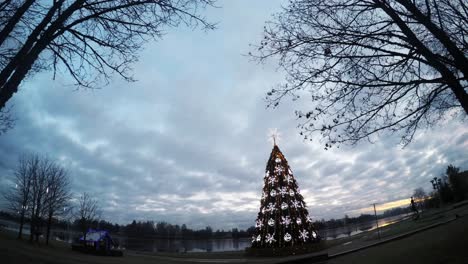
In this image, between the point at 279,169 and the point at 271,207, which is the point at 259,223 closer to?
the point at 271,207

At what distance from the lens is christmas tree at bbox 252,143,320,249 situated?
19188 millimetres

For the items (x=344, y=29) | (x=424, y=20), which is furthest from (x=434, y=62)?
(x=344, y=29)

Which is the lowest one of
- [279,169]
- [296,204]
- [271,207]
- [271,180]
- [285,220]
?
[285,220]

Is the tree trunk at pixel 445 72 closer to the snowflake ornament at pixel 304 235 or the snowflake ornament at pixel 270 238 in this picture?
the snowflake ornament at pixel 304 235

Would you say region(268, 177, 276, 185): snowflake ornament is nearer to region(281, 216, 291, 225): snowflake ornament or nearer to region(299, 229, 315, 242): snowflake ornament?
region(281, 216, 291, 225): snowflake ornament

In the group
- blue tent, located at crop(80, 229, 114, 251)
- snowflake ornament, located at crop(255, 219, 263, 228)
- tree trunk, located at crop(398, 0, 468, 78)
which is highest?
tree trunk, located at crop(398, 0, 468, 78)

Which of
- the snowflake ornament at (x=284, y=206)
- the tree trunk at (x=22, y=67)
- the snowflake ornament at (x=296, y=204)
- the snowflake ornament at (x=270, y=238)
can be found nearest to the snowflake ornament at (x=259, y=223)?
the snowflake ornament at (x=270, y=238)

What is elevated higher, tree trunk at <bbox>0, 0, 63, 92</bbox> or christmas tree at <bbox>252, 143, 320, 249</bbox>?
tree trunk at <bbox>0, 0, 63, 92</bbox>

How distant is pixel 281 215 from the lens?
19703 mm

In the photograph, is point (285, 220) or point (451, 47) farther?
point (285, 220)

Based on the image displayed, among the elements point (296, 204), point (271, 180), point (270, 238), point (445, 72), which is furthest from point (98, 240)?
point (445, 72)

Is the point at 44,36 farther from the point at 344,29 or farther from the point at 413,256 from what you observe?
the point at 413,256

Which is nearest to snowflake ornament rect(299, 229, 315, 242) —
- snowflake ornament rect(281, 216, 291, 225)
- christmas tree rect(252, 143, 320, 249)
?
christmas tree rect(252, 143, 320, 249)

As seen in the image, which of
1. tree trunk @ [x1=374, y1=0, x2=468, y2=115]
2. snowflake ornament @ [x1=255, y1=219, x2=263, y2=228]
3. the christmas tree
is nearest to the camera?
tree trunk @ [x1=374, y1=0, x2=468, y2=115]
